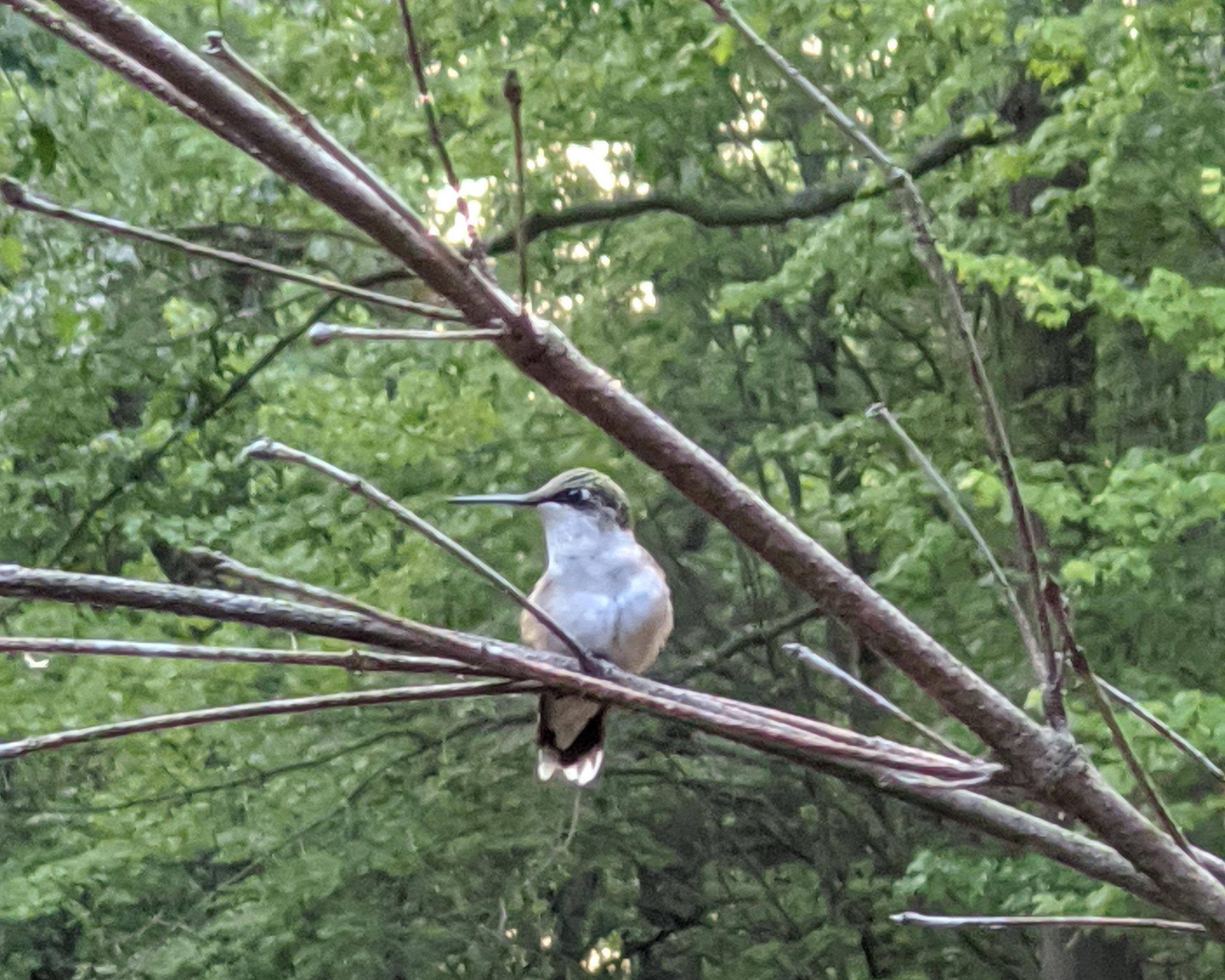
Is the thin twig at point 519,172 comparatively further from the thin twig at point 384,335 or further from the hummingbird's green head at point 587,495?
the hummingbird's green head at point 587,495

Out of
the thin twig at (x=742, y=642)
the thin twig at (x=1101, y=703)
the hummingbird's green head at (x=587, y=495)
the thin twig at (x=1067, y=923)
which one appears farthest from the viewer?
the thin twig at (x=742, y=642)

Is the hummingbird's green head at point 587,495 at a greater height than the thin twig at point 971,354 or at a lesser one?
greater

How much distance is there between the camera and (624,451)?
545 centimetres

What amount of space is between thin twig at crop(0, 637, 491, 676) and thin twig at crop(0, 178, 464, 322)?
0.49 ft

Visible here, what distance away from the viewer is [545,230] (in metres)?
5.46

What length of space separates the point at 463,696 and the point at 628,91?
4191mm

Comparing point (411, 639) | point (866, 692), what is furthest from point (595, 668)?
point (411, 639)

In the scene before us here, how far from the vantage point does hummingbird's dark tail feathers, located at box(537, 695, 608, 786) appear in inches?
110

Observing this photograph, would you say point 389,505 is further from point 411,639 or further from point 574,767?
point 574,767

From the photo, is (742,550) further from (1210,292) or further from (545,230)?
(1210,292)

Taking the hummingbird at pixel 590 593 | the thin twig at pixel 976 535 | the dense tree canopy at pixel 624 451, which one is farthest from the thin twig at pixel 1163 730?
the dense tree canopy at pixel 624 451

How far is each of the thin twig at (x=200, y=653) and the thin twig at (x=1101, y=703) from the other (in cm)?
29

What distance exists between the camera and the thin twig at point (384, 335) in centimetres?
67

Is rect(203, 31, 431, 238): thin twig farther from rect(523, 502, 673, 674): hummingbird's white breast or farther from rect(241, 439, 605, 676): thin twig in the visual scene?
rect(523, 502, 673, 674): hummingbird's white breast
